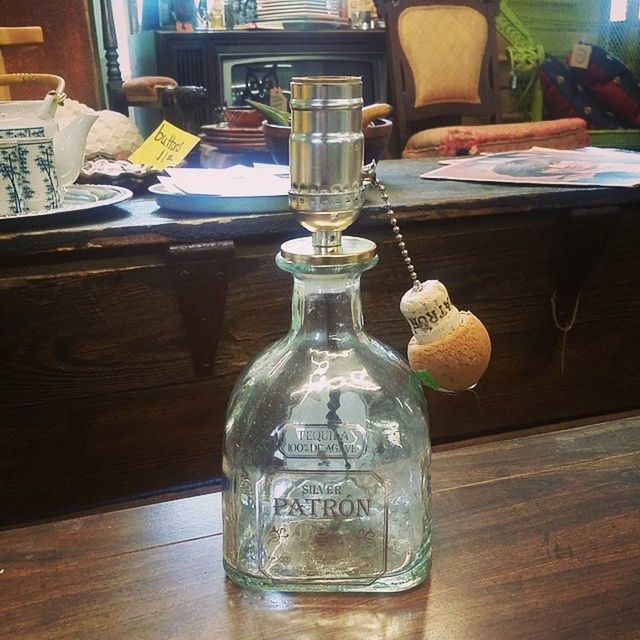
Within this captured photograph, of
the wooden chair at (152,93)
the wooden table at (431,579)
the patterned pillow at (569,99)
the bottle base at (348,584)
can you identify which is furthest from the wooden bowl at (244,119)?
the patterned pillow at (569,99)

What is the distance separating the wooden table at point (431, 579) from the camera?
1.41ft

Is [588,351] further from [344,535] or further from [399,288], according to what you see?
[344,535]

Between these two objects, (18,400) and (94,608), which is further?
(18,400)

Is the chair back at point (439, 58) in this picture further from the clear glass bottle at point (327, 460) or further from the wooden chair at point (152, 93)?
the clear glass bottle at point (327, 460)

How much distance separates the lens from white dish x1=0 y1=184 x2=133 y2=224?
841mm

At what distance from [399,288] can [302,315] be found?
543mm

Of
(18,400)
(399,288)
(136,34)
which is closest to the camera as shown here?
(18,400)

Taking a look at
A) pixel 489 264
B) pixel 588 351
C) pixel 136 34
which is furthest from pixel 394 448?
pixel 136 34

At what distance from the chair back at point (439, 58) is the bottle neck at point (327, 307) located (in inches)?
77.7

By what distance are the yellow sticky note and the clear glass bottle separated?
28.6 inches

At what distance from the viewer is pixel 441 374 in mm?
455

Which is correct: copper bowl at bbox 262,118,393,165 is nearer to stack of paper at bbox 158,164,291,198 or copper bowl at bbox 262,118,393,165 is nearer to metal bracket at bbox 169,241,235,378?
stack of paper at bbox 158,164,291,198

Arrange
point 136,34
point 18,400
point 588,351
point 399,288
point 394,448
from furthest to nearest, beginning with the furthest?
point 136,34 < point 588,351 < point 399,288 < point 18,400 < point 394,448

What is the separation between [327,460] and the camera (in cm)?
44
